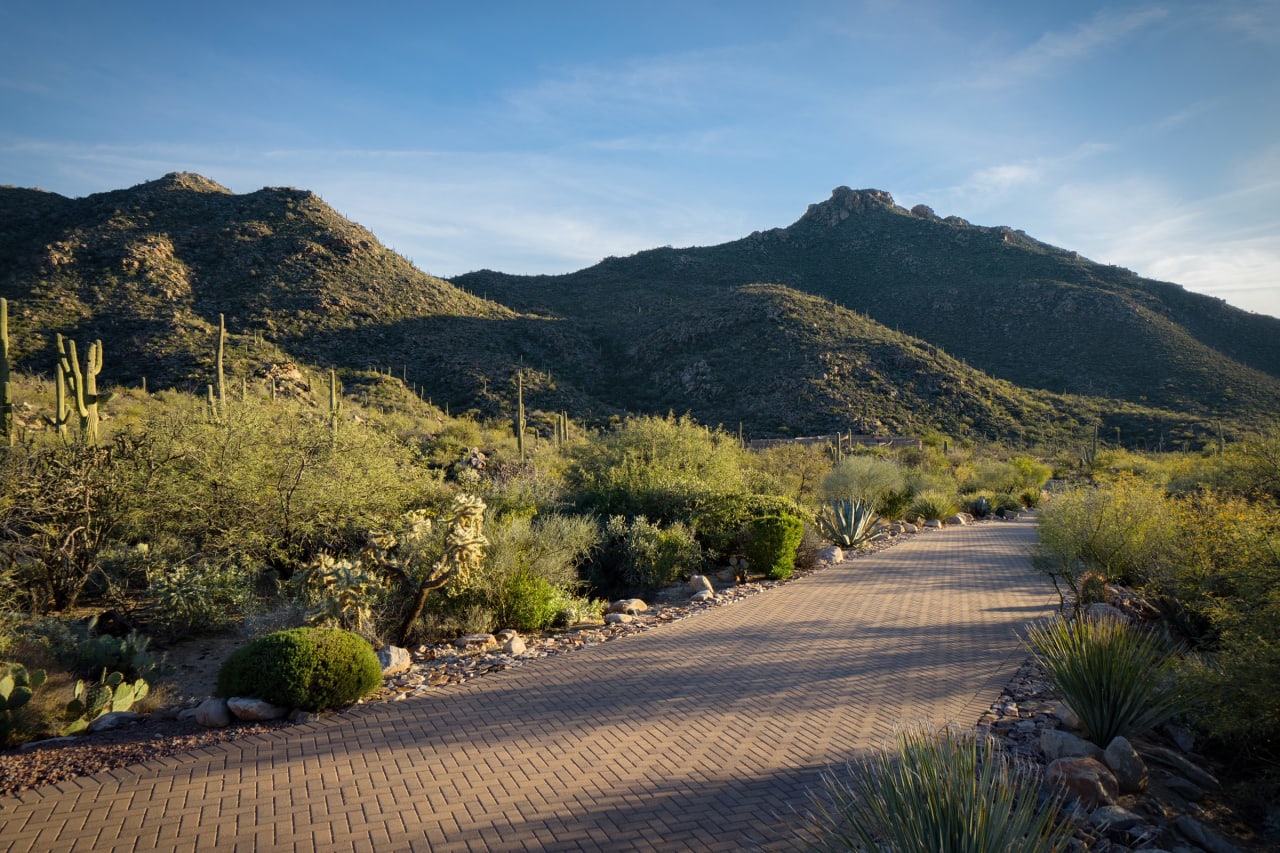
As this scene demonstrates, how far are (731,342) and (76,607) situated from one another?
39.2 m

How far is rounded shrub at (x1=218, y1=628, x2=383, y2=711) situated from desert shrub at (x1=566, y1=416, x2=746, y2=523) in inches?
325

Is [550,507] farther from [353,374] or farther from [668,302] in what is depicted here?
[668,302]

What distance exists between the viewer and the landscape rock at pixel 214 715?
21.5 ft

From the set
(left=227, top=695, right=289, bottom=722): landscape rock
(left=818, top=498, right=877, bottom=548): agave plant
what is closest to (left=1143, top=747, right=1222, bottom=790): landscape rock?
(left=227, top=695, right=289, bottom=722): landscape rock

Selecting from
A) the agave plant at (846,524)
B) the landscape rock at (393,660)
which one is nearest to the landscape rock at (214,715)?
the landscape rock at (393,660)

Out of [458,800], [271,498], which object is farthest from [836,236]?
[458,800]

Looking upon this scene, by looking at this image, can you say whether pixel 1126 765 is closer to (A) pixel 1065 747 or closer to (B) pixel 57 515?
(A) pixel 1065 747

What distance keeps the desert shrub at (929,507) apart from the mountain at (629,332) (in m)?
13.3

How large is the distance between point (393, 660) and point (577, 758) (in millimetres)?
3264

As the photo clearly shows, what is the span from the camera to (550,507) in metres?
14.9

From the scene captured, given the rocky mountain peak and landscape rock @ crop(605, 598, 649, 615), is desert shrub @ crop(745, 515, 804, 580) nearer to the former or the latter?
landscape rock @ crop(605, 598, 649, 615)

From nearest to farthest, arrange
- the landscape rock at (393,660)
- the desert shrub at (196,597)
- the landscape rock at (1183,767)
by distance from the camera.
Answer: the landscape rock at (1183,767) < the landscape rock at (393,660) < the desert shrub at (196,597)

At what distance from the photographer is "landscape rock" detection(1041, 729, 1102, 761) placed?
5.62 meters

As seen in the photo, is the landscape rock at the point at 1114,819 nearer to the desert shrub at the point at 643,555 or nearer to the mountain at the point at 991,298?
the desert shrub at the point at 643,555
